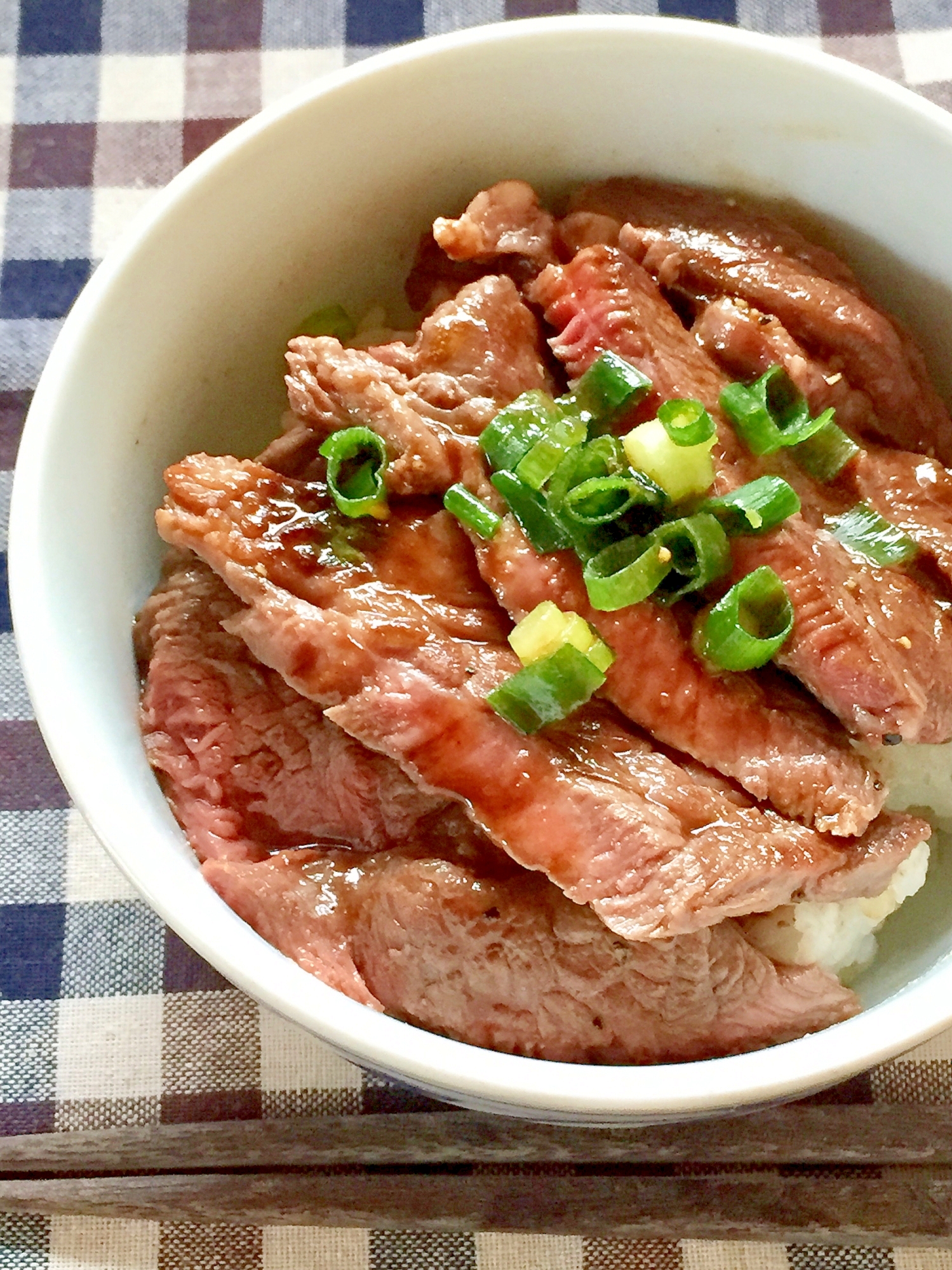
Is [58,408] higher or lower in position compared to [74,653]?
higher

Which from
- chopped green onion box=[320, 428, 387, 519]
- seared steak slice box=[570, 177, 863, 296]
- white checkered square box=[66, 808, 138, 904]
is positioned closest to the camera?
chopped green onion box=[320, 428, 387, 519]

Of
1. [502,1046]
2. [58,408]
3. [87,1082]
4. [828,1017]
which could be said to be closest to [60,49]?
[58,408]

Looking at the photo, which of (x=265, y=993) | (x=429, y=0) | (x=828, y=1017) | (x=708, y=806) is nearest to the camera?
(x=265, y=993)

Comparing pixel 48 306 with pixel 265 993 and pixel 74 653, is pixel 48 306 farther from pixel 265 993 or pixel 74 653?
pixel 265 993

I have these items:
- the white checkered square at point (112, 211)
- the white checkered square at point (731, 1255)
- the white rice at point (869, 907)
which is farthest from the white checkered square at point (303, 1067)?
the white checkered square at point (112, 211)

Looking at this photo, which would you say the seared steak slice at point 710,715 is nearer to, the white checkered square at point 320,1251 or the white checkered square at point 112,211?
the white checkered square at point 320,1251

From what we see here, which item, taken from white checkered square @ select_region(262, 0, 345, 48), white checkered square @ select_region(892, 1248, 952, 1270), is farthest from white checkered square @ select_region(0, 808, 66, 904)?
white checkered square @ select_region(262, 0, 345, 48)

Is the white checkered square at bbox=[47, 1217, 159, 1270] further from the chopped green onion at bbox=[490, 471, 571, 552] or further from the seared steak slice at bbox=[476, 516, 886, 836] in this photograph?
the chopped green onion at bbox=[490, 471, 571, 552]
